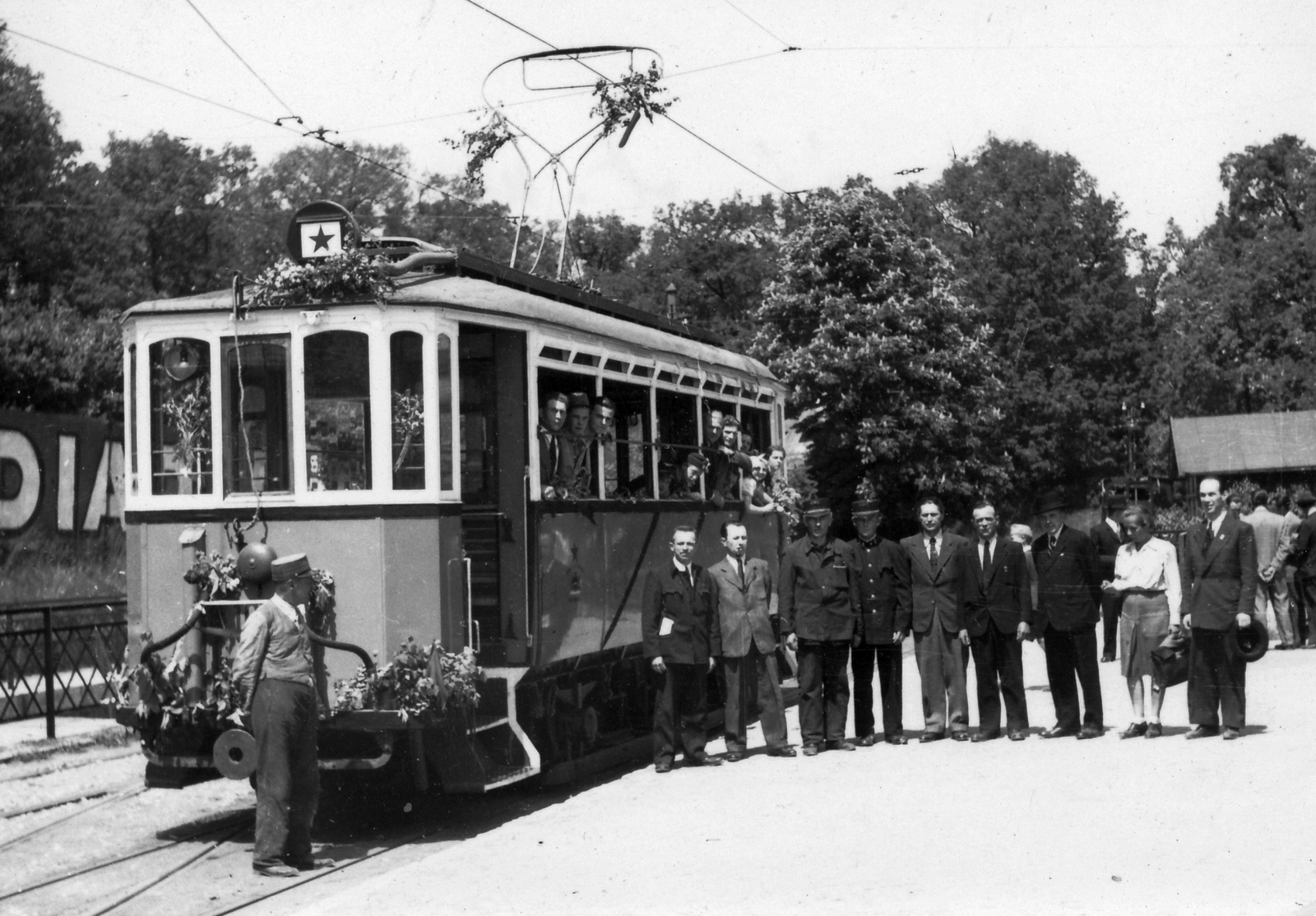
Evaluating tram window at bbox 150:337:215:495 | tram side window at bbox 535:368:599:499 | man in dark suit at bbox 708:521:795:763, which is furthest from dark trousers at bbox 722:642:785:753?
tram window at bbox 150:337:215:495

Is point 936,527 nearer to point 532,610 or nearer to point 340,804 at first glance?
point 532,610

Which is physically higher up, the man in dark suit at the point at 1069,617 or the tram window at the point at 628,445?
the tram window at the point at 628,445

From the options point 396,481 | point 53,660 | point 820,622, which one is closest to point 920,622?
point 820,622

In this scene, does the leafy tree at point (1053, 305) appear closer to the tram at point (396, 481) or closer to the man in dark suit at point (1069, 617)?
the man in dark suit at point (1069, 617)

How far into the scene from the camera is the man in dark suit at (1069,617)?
1148 centimetres

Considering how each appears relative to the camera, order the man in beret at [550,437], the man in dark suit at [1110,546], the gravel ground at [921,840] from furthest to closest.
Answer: the man in dark suit at [1110,546] → the man in beret at [550,437] → the gravel ground at [921,840]

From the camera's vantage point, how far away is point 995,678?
460 inches

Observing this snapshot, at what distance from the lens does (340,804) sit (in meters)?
10.9

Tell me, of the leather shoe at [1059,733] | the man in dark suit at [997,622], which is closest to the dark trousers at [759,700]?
the man in dark suit at [997,622]

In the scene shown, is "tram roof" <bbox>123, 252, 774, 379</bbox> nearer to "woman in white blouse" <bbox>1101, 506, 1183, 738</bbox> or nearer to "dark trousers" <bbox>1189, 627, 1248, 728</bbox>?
"woman in white blouse" <bbox>1101, 506, 1183, 738</bbox>

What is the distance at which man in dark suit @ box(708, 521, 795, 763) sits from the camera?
1149 cm

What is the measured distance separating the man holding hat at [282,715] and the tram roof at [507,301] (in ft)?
6.56

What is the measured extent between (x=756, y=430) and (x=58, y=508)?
33.6 feet

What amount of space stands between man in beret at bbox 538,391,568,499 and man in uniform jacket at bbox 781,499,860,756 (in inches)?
80.1
